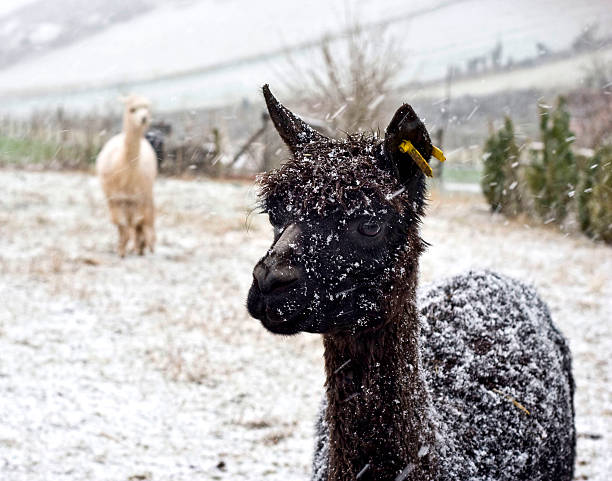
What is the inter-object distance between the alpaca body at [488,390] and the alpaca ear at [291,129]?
3.07ft

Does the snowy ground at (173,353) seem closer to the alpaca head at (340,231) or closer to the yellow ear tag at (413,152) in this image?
the alpaca head at (340,231)

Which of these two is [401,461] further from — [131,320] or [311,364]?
[131,320]

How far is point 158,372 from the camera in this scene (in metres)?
5.27

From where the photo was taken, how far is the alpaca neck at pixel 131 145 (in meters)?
8.29

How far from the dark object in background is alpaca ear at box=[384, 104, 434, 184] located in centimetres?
903

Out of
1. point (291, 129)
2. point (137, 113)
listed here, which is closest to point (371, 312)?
point (291, 129)

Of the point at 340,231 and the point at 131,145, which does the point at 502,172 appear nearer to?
the point at 131,145

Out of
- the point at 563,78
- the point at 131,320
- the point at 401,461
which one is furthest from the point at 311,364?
the point at 563,78

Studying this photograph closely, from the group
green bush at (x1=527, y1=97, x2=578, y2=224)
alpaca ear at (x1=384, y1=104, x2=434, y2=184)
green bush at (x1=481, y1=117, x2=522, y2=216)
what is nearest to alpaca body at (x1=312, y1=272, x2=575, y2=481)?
alpaca ear at (x1=384, y1=104, x2=434, y2=184)

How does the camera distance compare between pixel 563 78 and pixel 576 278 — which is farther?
pixel 563 78

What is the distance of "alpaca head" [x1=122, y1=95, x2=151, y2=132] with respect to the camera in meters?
8.01

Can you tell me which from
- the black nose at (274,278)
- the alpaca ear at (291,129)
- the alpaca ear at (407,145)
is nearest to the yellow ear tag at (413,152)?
the alpaca ear at (407,145)

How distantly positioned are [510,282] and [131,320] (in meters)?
4.39

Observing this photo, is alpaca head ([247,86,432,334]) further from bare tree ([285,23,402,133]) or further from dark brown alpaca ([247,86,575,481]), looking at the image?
bare tree ([285,23,402,133])
